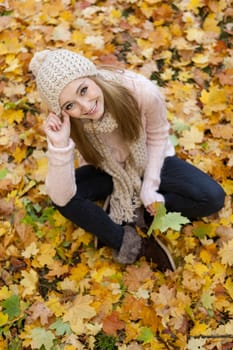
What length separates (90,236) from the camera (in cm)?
290

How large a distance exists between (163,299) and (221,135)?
3.85 ft

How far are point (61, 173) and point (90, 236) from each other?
0.63 metres

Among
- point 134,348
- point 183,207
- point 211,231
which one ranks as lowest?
point 134,348

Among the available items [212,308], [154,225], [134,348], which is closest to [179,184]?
[154,225]

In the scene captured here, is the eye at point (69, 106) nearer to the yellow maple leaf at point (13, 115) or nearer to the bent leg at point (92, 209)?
the bent leg at point (92, 209)

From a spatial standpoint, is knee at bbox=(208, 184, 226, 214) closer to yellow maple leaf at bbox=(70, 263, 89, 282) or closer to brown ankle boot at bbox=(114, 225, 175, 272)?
brown ankle boot at bbox=(114, 225, 175, 272)

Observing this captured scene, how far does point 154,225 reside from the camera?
253 cm

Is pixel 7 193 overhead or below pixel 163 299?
overhead

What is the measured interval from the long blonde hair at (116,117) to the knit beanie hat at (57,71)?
0.11 metres

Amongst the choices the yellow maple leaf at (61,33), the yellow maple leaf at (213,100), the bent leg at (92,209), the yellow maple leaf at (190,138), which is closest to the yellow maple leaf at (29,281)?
the bent leg at (92,209)

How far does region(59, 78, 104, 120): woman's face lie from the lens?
2129mm

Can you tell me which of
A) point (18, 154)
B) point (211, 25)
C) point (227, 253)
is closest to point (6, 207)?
point (18, 154)

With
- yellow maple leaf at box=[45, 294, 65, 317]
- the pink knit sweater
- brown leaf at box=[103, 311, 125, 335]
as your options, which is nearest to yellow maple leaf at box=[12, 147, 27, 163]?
the pink knit sweater

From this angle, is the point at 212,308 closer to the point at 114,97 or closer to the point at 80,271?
the point at 80,271
